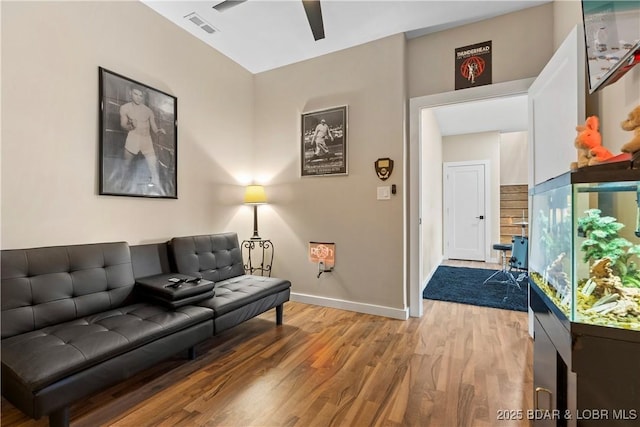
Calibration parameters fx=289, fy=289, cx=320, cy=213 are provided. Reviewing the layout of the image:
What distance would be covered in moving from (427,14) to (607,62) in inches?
71.4

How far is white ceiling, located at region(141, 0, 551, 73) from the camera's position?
8.47 feet

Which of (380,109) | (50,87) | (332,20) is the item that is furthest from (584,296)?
(50,87)

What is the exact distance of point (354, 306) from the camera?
10.7ft

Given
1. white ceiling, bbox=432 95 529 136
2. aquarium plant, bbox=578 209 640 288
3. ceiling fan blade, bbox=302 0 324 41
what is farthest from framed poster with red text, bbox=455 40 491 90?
aquarium plant, bbox=578 209 640 288

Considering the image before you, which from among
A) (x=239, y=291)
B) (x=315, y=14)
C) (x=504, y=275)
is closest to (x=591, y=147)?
(x=315, y=14)

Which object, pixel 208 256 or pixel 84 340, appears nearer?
pixel 84 340

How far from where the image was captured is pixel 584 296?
0.92 metres

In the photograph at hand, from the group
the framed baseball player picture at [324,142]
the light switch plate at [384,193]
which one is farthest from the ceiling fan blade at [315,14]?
the light switch plate at [384,193]

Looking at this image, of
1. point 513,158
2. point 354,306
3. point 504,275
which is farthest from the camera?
point 513,158

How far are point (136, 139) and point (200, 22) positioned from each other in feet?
4.40

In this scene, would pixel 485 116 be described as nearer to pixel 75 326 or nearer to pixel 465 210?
pixel 465 210

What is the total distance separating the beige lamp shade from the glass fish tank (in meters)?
2.90

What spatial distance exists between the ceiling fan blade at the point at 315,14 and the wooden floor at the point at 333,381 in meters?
2.41

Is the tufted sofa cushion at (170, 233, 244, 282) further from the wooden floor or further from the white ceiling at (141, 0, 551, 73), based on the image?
the white ceiling at (141, 0, 551, 73)
